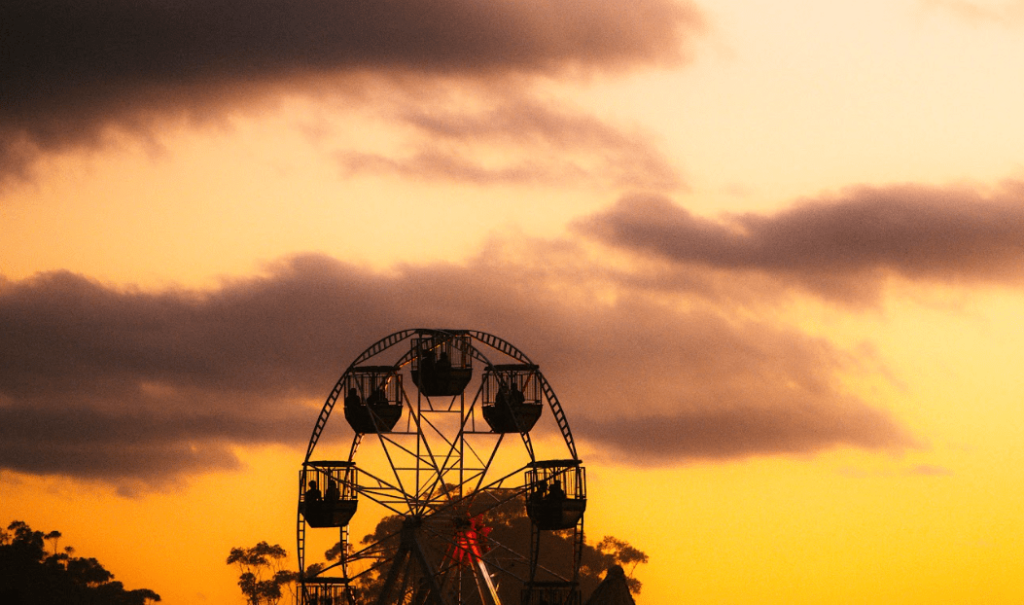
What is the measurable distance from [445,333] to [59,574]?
7086 centimetres

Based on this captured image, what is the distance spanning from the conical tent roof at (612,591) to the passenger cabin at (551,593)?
27531 millimetres

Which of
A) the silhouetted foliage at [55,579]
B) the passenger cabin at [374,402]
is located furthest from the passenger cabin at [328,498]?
the silhouetted foliage at [55,579]

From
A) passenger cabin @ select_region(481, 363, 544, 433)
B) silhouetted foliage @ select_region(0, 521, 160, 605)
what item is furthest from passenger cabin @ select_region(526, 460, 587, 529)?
silhouetted foliage @ select_region(0, 521, 160, 605)

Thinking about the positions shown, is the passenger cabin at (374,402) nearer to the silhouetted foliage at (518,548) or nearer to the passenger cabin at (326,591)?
the passenger cabin at (326,591)

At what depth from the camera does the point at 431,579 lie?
67.5 metres

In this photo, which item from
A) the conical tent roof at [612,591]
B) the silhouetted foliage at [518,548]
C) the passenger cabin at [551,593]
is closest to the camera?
the passenger cabin at [551,593]

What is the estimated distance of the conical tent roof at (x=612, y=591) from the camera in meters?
97.6

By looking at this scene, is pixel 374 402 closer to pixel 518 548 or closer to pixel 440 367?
pixel 440 367

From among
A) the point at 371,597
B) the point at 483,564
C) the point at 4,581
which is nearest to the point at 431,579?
the point at 483,564

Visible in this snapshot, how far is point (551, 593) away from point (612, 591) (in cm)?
2988

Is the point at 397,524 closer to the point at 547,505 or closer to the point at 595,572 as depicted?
the point at 595,572

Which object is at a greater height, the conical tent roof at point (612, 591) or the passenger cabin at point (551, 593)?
the conical tent roof at point (612, 591)

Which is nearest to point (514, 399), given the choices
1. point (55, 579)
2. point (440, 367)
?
point (440, 367)

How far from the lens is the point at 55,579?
12962 centimetres
